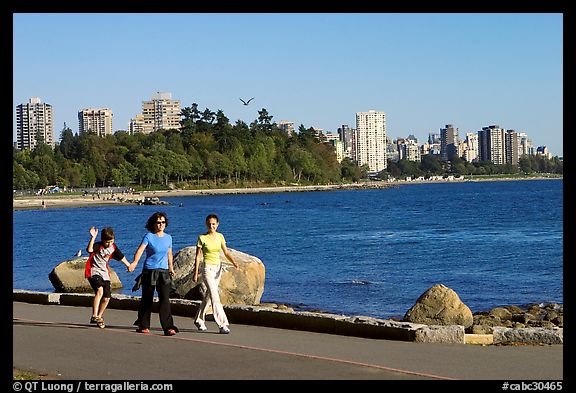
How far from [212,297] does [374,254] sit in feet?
118

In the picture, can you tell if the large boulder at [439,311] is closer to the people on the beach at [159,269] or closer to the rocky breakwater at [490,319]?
the rocky breakwater at [490,319]

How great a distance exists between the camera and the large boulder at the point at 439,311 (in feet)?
54.2

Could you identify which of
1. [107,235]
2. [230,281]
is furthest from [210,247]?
[230,281]

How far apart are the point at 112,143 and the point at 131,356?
179m

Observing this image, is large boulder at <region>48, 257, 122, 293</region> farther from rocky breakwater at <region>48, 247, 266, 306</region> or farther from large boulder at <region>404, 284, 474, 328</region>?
large boulder at <region>404, 284, 474, 328</region>

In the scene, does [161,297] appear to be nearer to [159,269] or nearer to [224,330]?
[159,269]

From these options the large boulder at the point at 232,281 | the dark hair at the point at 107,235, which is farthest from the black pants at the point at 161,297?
the large boulder at the point at 232,281

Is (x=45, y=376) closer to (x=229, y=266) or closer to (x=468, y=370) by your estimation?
(x=468, y=370)

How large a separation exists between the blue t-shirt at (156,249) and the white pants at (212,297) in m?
0.69

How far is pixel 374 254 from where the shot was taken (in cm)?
4891

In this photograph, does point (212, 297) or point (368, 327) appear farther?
point (212, 297)
